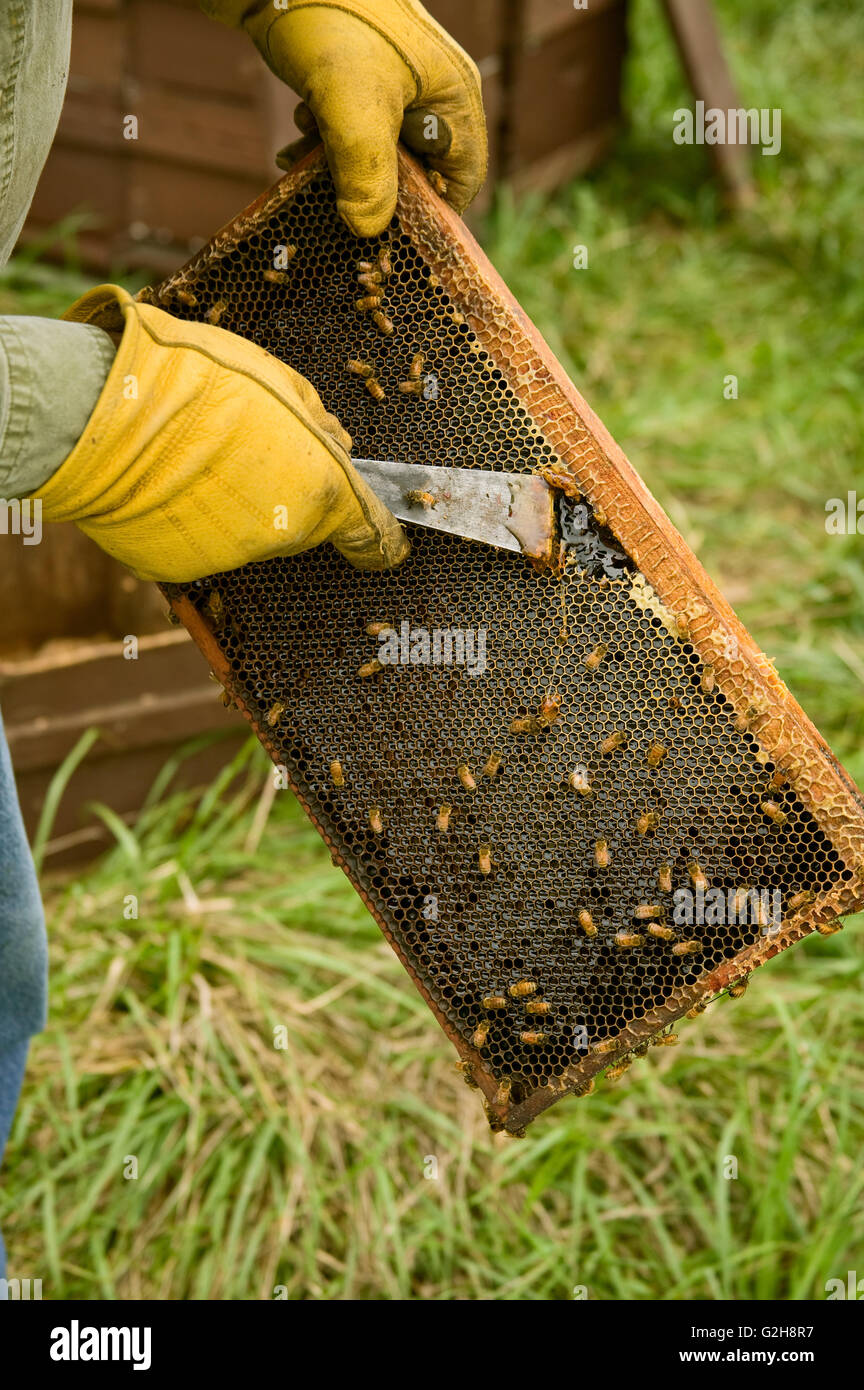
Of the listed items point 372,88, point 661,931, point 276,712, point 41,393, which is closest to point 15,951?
point 276,712

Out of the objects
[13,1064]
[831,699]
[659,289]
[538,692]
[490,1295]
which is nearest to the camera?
[538,692]

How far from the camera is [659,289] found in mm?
6719

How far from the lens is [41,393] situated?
6.04ft

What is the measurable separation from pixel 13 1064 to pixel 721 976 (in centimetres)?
144

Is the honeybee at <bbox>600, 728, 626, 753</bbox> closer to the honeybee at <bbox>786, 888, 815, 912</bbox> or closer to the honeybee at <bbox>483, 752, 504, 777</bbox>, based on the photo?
the honeybee at <bbox>483, 752, 504, 777</bbox>

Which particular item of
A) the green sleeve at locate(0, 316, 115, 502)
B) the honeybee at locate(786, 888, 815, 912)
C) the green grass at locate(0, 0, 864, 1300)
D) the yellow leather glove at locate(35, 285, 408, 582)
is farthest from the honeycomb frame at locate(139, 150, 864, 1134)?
the green grass at locate(0, 0, 864, 1300)

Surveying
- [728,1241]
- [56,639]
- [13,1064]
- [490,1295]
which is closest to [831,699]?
[728,1241]

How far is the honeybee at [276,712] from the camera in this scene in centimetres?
A: 235

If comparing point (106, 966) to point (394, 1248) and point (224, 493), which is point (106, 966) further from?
point (224, 493)

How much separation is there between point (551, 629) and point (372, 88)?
99 cm

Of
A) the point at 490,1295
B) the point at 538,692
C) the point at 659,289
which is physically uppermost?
the point at 659,289

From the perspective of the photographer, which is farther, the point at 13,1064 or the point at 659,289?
Answer: the point at 659,289

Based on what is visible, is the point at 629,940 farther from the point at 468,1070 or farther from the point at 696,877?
the point at 468,1070

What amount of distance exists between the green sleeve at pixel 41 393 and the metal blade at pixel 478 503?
544 millimetres
